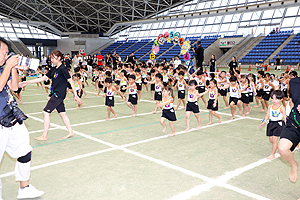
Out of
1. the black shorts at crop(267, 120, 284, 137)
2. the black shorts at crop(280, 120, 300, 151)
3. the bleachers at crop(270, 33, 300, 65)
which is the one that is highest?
the bleachers at crop(270, 33, 300, 65)

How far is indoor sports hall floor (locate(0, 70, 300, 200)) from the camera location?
3826 millimetres

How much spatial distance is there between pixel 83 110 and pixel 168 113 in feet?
14.8

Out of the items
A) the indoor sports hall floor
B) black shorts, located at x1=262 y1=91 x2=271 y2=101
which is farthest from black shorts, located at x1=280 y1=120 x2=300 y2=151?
black shorts, located at x1=262 y1=91 x2=271 y2=101

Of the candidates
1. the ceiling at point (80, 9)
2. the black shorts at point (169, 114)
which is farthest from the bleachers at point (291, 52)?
the black shorts at point (169, 114)

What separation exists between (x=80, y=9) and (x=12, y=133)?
46567 millimetres

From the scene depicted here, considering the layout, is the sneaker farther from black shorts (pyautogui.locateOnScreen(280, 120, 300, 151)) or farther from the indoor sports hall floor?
black shorts (pyautogui.locateOnScreen(280, 120, 300, 151))

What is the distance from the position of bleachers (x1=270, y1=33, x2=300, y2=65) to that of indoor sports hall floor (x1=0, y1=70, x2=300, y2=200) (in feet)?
74.6

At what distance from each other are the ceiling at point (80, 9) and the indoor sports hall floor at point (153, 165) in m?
37.8

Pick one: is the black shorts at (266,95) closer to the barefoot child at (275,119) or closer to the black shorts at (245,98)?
the black shorts at (245,98)

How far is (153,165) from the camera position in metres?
4.81

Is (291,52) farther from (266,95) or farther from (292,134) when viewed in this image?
(292,134)

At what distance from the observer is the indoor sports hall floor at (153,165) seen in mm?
3826

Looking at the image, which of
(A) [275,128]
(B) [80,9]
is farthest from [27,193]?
(B) [80,9]

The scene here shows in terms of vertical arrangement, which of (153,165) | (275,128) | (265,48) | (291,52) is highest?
(265,48)
